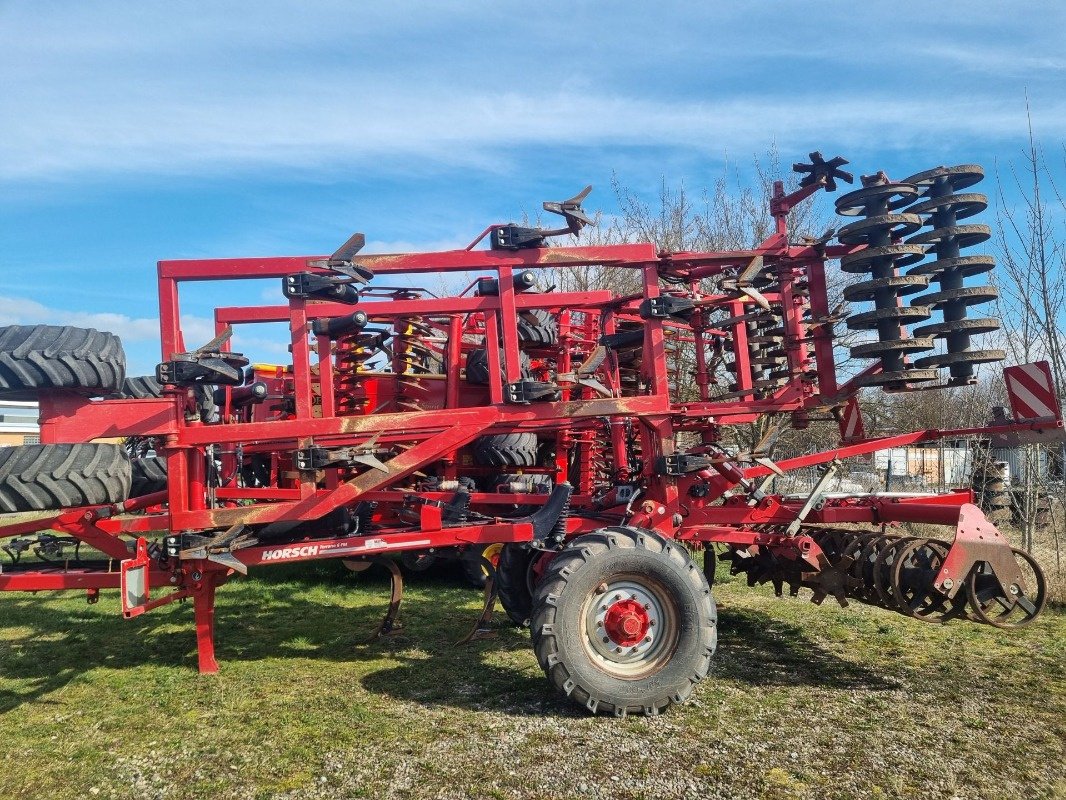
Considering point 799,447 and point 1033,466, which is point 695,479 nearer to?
point 1033,466

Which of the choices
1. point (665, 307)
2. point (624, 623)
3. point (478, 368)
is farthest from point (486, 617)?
point (478, 368)

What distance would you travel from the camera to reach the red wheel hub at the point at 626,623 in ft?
15.2

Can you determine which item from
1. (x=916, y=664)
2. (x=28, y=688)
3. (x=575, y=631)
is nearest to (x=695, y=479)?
(x=575, y=631)

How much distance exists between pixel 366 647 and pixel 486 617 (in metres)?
1.00

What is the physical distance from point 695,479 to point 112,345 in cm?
391

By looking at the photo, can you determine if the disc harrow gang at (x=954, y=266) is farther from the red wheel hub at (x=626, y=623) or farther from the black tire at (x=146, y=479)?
the black tire at (x=146, y=479)

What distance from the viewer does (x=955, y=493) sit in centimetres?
573

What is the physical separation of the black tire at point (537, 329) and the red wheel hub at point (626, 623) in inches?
143

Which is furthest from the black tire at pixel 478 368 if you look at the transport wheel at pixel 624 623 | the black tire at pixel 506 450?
the transport wheel at pixel 624 623

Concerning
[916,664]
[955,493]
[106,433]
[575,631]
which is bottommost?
[916,664]

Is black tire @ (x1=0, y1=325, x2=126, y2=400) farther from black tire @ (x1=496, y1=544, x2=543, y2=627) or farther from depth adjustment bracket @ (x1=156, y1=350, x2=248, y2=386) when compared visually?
black tire @ (x1=496, y1=544, x2=543, y2=627)

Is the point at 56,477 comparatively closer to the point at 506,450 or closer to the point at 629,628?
the point at 629,628

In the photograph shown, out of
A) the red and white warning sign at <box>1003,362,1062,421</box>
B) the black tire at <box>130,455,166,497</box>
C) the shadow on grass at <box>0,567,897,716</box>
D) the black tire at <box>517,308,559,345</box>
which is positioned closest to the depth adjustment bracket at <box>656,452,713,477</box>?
the shadow on grass at <box>0,567,897,716</box>

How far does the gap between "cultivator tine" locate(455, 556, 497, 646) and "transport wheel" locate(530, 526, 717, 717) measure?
1.41m
